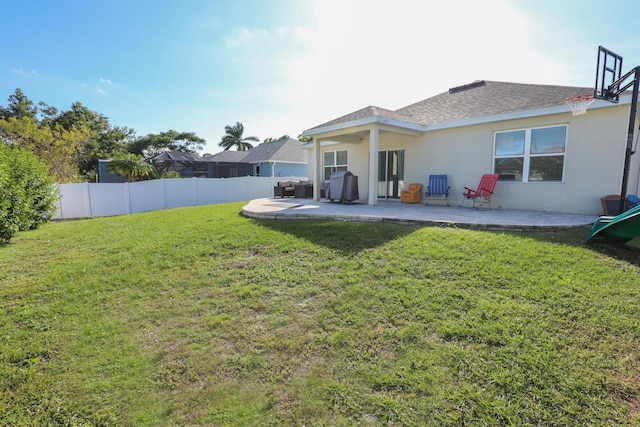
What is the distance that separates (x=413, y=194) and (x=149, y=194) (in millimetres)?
13073

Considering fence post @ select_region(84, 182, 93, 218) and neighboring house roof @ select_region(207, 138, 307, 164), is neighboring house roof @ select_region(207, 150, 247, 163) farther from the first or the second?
fence post @ select_region(84, 182, 93, 218)

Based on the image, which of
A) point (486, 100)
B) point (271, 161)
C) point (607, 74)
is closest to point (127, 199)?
point (271, 161)

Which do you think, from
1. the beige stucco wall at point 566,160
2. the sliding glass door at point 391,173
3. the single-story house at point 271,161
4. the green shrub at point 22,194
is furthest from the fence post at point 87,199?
the beige stucco wall at point 566,160

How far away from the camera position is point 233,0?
8.51 meters

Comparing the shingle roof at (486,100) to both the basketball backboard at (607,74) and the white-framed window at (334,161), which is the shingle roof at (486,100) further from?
the white-framed window at (334,161)

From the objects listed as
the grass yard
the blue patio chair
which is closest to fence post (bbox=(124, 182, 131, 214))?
the grass yard

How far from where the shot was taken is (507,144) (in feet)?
27.6

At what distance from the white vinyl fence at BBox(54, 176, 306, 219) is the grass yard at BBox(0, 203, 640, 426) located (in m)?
10.6

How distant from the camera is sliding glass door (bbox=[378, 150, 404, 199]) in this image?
1117 cm

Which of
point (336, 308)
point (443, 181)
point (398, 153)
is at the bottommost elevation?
point (336, 308)

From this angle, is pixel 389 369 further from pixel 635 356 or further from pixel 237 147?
pixel 237 147

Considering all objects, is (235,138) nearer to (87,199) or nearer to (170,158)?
(170,158)

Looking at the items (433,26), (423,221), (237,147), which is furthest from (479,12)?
(237,147)

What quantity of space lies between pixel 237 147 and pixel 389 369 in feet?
138
